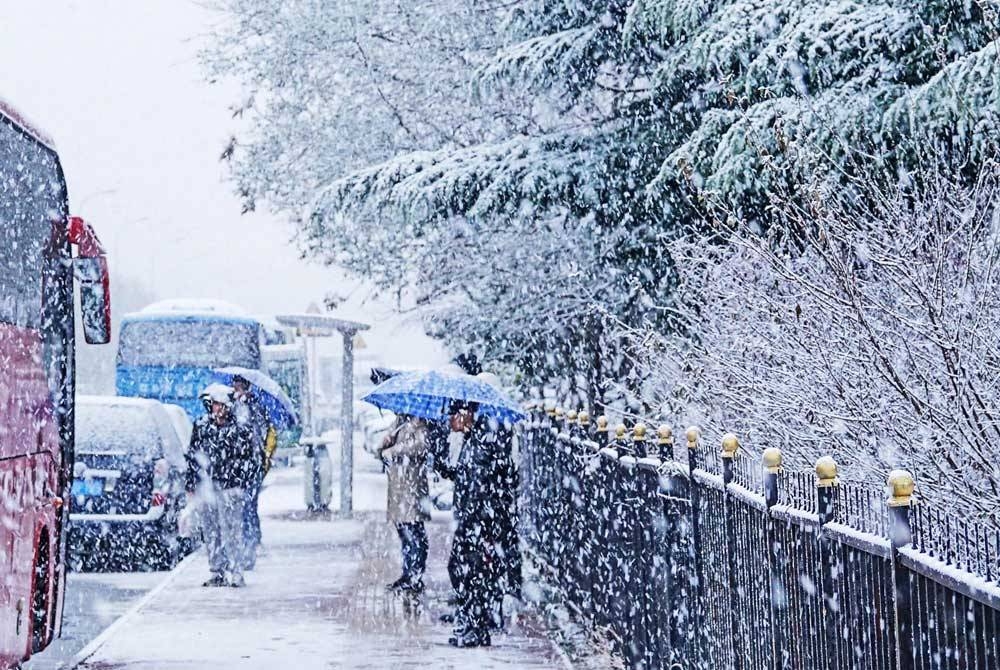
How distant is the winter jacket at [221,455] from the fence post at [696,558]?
774 cm

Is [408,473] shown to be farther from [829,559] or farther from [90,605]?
[829,559]

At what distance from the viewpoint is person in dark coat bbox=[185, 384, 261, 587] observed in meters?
13.7

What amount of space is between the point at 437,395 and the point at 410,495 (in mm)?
2485

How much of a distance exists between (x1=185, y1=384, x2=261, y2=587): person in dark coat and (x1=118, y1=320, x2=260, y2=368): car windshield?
20004mm

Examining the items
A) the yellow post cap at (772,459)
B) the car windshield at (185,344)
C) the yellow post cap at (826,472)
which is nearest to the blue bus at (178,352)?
the car windshield at (185,344)

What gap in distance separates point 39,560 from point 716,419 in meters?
4.16

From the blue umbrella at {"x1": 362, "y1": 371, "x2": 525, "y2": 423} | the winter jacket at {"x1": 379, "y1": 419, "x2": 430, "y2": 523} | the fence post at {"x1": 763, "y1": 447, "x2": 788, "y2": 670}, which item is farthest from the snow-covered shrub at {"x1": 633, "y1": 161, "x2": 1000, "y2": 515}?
the winter jacket at {"x1": 379, "y1": 419, "x2": 430, "y2": 523}

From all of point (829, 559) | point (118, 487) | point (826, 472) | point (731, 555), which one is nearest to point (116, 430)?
point (118, 487)

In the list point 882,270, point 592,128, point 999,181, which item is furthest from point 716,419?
point 592,128

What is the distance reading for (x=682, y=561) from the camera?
6852 mm

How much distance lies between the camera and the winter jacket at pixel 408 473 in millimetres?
12977

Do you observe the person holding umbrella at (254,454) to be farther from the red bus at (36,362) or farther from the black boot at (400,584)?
the red bus at (36,362)

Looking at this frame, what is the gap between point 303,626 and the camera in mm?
11164

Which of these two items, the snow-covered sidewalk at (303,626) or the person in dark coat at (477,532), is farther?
the person in dark coat at (477,532)
